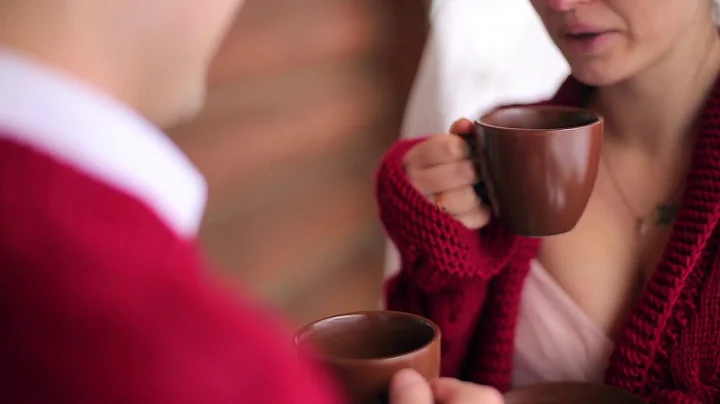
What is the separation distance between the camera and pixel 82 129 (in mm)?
250

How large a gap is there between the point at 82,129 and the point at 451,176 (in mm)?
494

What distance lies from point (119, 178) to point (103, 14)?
73mm

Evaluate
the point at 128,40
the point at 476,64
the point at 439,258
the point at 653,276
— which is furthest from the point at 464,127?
the point at 476,64

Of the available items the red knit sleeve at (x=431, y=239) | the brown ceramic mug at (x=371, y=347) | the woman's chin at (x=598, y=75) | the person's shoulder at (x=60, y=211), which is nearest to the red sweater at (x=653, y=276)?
the red knit sleeve at (x=431, y=239)

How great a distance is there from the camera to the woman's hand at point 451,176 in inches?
27.8

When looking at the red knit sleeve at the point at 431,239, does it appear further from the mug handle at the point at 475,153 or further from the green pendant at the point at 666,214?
the green pendant at the point at 666,214

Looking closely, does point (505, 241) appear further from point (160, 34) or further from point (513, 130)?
point (160, 34)

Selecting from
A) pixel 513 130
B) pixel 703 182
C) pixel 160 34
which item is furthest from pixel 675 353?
pixel 160 34

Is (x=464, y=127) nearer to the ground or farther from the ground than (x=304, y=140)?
farther from the ground

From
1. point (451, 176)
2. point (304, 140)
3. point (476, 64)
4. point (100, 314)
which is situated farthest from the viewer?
point (476, 64)

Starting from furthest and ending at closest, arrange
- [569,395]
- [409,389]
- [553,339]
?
[553,339]
[569,395]
[409,389]

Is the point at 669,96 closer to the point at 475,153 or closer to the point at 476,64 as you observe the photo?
the point at 475,153

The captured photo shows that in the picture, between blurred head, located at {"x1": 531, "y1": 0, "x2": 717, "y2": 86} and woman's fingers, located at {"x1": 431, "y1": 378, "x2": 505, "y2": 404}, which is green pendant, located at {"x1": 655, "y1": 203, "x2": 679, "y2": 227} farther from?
woman's fingers, located at {"x1": 431, "y1": 378, "x2": 505, "y2": 404}

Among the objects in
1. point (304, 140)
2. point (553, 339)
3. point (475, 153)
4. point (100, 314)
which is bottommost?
→ point (553, 339)
